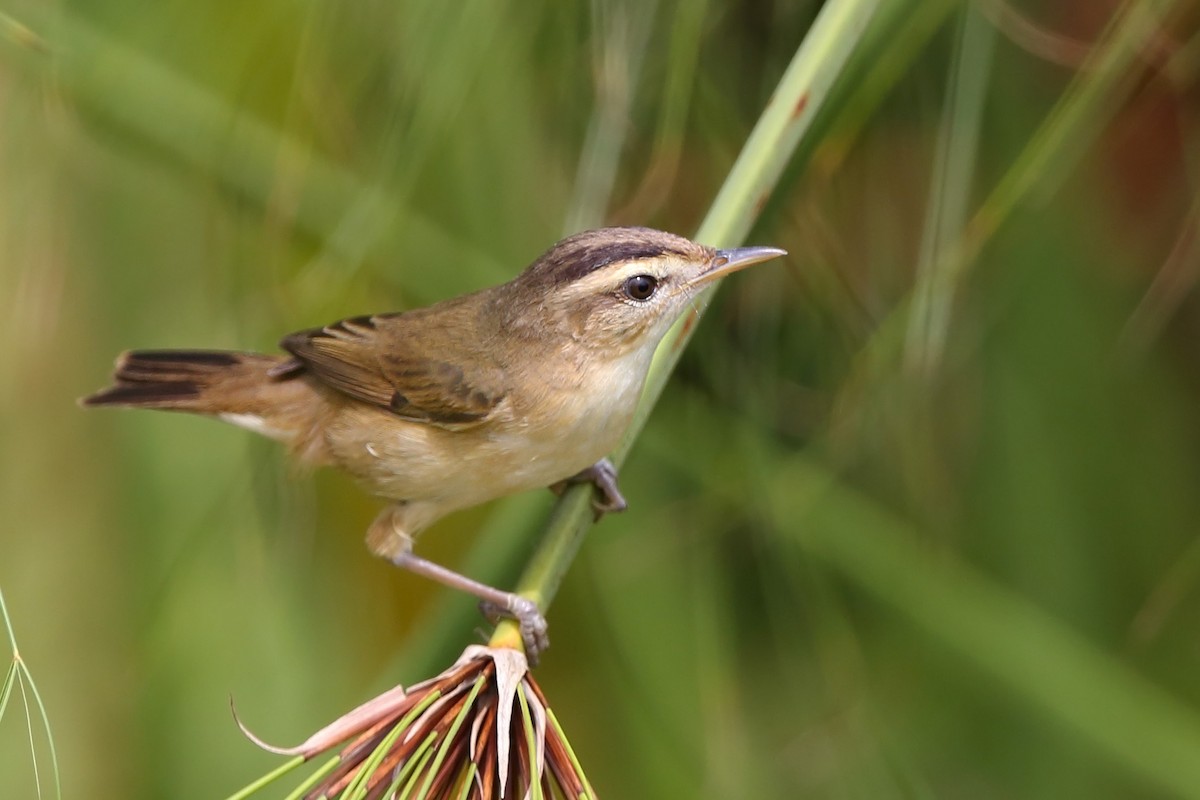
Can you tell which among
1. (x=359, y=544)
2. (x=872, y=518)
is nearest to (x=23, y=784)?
(x=359, y=544)

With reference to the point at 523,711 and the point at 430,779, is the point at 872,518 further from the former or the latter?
the point at 430,779

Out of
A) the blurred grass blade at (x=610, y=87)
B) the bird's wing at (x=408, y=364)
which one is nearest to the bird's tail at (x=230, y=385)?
the bird's wing at (x=408, y=364)

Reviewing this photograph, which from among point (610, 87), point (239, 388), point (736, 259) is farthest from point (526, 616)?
point (239, 388)

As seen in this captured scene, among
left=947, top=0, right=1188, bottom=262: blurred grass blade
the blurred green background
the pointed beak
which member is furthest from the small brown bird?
left=947, top=0, right=1188, bottom=262: blurred grass blade

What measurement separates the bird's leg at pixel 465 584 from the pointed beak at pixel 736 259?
2.08 feet

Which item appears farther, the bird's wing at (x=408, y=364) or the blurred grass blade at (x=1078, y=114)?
the bird's wing at (x=408, y=364)

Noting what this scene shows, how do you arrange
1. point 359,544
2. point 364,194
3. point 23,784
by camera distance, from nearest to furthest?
1. point 364,194
2. point 23,784
3. point 359,544

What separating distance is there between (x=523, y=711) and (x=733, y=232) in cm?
80

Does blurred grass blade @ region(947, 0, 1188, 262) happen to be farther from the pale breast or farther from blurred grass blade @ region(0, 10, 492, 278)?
blurred grass blade @ region(0, 10, 492, 278)

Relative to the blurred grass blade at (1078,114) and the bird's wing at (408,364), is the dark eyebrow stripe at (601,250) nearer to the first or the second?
the bird's wing at (408,364)

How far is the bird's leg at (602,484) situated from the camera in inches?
86.4

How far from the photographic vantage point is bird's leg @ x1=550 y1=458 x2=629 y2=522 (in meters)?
2.19

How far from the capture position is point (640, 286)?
7.15ft

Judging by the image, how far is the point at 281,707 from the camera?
2.37 m
